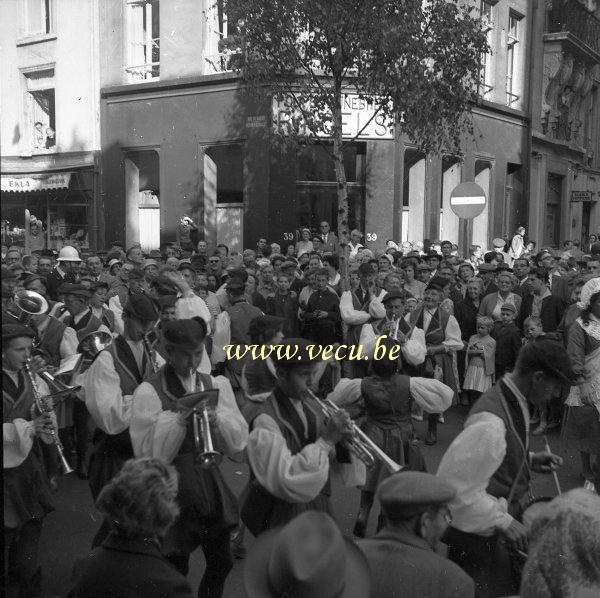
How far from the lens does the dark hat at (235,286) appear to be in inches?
352

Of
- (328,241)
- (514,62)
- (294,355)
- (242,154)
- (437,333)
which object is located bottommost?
(437,333)

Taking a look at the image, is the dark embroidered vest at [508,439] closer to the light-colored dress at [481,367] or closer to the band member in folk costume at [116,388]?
the band member in folk costume at [116,388]

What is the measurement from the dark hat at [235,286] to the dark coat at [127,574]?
6158 mm

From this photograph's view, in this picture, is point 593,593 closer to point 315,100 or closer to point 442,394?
point 442,394

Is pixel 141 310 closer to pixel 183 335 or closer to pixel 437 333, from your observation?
pixel 183 335

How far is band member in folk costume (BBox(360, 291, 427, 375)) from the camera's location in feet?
25.6

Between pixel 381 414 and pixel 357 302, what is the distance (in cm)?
436

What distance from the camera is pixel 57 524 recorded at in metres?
5.91

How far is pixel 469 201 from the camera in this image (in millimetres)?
12773

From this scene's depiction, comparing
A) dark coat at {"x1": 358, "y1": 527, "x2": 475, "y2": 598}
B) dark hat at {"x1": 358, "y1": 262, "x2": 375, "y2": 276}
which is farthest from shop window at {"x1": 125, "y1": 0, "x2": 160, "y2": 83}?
dark coat at {"x1": 358, "y1": 527, "x2": 475, "y2": 598}

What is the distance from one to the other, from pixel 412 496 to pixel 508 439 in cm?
91

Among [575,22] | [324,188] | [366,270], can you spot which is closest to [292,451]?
[366,270]

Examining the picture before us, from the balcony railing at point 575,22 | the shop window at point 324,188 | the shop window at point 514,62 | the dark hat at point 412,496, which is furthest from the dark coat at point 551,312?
the balcony railing at point 575,22

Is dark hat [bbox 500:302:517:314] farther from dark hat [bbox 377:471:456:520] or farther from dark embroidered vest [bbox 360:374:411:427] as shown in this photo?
dark hat [bbox 377:471:456:520]
